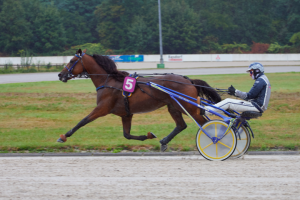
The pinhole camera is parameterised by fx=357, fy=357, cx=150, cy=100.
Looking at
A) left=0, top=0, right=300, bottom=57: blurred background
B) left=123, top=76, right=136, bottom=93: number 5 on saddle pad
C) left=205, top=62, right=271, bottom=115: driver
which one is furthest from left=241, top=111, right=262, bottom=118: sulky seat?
left=0, top=0, right=300, bottom=57: blurred background

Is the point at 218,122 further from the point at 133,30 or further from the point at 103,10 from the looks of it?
the point at 103,10

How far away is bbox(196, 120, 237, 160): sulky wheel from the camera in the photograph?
577 cm

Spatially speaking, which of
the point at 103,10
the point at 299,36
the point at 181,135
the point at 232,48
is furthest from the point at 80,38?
the point at 181,135

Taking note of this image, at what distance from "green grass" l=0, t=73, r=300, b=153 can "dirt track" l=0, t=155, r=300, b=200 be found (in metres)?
0.99

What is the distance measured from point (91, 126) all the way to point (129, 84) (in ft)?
12.1

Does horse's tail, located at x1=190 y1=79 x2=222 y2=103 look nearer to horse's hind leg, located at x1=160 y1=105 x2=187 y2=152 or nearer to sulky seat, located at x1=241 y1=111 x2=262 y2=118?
horse's hind leg, located at x1=160 y1=105 x2=187 y2=152

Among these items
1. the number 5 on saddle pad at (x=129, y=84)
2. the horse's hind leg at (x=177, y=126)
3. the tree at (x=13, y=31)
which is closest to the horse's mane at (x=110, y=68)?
the number 5 on saddle pad at (x=129, y=84)

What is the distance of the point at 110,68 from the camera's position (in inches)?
270

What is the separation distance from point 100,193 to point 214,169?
1828 millimetres

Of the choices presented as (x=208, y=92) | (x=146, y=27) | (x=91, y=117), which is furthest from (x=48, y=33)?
(x=208, y=92)

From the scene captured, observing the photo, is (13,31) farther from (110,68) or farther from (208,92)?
(208,92)

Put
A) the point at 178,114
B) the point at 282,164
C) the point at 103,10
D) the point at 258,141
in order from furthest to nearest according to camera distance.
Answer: the point at 103,10
the point at 258,141
the point at 178,114
the point at 282,164

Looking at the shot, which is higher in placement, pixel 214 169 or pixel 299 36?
pixel 299 36

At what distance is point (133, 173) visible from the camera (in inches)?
201
